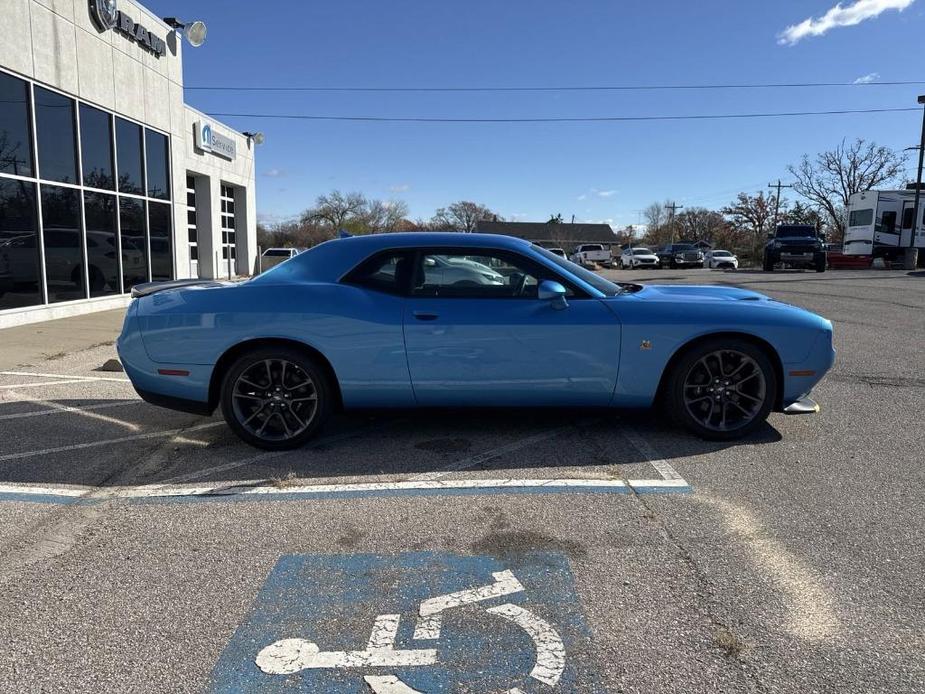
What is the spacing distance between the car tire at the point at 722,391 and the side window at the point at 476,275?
121 cm

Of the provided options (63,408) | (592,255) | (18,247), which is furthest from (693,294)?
(592,255)

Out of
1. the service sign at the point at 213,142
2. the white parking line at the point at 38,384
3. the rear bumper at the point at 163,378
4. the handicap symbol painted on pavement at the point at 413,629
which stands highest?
the service sign at the point at 213,142

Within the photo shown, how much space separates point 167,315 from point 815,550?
416 cm

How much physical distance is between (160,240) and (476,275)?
14.1 m

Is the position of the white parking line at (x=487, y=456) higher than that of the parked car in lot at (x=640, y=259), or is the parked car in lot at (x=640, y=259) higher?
the parked car in lot at (x=640, y=259)

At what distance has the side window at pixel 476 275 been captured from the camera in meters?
4.68

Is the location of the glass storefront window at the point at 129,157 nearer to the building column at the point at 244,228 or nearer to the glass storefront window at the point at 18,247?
the glass storefront window at the point at 18,247

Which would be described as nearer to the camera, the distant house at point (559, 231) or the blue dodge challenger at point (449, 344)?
the blue dodge challenger at point (449, 344)

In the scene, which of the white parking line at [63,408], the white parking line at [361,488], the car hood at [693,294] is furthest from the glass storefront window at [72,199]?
the car hood at [693,294]

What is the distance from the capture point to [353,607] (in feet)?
8.93

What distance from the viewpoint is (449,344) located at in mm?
4543

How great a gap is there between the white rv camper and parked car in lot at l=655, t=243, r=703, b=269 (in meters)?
11.0

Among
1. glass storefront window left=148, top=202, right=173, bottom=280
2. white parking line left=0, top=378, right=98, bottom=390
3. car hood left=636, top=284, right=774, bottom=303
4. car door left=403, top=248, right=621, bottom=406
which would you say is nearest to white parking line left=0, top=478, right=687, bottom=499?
car door left=403, top=248, right=621, bottom=406

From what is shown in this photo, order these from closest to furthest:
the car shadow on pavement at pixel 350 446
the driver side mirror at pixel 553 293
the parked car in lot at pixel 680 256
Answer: the car shadow on pavement at pixel 350 446 < the driver side mirror at pixel 553 293 < the parked car in lot at pixel 680 256
